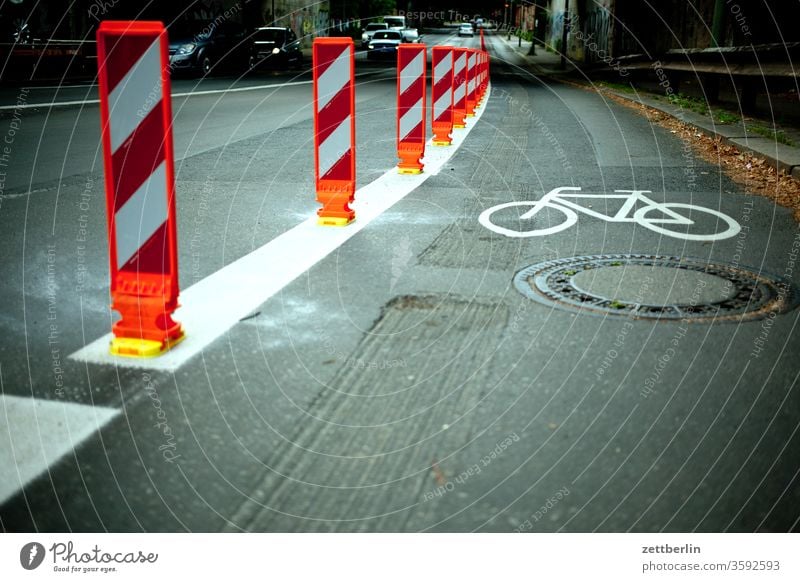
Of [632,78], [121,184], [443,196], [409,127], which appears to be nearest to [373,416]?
[121,184]

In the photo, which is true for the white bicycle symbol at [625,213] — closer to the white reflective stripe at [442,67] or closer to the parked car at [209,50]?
the white reflective stripe at [442,67]

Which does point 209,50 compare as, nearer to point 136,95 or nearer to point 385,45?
point 385,45

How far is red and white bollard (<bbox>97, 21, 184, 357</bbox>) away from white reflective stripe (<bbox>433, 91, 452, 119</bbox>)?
7.41 meters

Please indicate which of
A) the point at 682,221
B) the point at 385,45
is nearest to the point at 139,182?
the point at 682,221

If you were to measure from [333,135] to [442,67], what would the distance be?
15.2 ft

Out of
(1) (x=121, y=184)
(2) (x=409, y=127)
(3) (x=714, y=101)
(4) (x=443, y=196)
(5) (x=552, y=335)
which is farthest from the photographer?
(3) (x=714, y=101)

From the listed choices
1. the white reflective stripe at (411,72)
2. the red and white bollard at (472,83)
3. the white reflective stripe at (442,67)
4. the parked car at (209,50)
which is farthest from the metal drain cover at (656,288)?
the parked car at (209,50)

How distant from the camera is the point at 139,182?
357cm

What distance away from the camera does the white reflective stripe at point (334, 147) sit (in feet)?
20.1

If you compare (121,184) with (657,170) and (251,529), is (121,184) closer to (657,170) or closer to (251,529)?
(251,529)

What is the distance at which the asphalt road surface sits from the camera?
8.20 feet

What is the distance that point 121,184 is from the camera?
11.7 feet

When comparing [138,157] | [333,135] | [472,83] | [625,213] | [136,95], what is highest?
[136,95]
